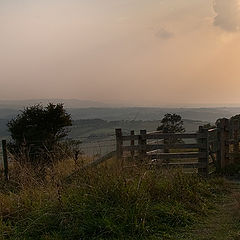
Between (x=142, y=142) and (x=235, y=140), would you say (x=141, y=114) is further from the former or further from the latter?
(x=235, y=140)

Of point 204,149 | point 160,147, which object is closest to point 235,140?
point 204,149

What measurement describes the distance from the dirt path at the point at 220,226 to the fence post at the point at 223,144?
507 centimetres

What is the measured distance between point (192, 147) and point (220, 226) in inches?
226

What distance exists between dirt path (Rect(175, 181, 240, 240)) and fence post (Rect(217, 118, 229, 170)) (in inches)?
200

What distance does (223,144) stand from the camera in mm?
13141

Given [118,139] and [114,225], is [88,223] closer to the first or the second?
[114,225]

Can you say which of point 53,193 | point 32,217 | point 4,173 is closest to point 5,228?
point 32,217

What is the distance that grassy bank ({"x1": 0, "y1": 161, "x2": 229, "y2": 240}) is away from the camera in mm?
5953

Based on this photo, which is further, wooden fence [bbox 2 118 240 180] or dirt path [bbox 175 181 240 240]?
wooden fence [bbox 2 118 240 180]

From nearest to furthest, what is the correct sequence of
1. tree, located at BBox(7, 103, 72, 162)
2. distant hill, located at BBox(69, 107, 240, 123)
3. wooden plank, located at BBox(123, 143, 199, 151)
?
1. distant hill, located at BBox(69, 107, 240, 123)
2. wooden plank, located at BBox(123, 143, 199, 151)
3. tree, located at BBox(7, 103, 72, 162)

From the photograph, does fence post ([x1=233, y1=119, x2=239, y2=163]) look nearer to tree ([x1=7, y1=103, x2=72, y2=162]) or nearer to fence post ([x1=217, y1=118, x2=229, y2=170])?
fence post ([x1=217, y1=118, x2=229, y2=170])

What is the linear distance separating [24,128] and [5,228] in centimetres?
1056

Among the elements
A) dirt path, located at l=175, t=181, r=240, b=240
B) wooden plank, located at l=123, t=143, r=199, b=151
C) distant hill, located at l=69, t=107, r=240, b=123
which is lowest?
dirt path, located at l=175, t=181, r=240, b=240

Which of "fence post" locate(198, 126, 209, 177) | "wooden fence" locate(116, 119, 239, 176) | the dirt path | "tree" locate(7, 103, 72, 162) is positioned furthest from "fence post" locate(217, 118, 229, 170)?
"tree" locate(7, 103, 72, 162)
